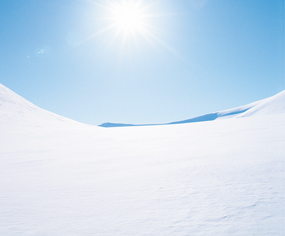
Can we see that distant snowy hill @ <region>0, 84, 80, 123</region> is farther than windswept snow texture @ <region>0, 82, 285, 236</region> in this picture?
Yes

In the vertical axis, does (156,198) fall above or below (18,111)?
below

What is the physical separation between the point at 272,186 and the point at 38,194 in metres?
Answer: 3.05

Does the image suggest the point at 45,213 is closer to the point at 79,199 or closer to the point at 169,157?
the point at 79,199

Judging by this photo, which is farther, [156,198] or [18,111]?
[18,111]

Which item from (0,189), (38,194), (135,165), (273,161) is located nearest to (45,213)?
(38,194)

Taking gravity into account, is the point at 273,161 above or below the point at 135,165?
below

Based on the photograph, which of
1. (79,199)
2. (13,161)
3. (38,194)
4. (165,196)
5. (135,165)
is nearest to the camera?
(165,196)

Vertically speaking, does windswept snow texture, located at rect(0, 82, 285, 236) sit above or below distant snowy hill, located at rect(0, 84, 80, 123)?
below

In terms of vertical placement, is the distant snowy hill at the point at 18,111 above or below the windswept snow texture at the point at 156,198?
above

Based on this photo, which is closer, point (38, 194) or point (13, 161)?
point (38, 194)

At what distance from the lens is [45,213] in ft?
6.35

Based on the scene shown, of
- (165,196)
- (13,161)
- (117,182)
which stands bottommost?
(165,196)

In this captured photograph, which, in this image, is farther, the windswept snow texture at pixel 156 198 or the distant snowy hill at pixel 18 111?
the distant snowy hill at pixel 18 111

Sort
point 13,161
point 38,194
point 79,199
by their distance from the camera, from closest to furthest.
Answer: point 79,199 < point 38,194 < point 13,161
